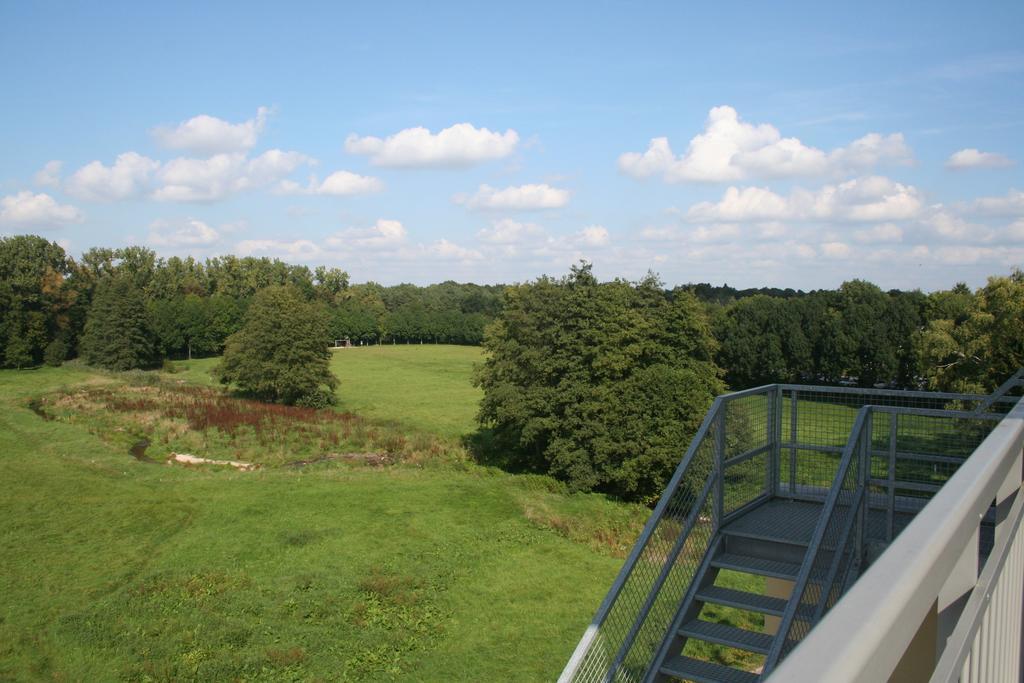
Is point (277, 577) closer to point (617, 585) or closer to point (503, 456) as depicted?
point (617, 585)

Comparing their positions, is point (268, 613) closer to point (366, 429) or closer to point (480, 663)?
point (480, 663)

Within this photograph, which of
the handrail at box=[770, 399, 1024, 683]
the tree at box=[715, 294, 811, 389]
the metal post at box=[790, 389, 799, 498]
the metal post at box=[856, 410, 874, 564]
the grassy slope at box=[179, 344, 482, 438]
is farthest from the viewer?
the tree at box=[715, 294, 811, 389]

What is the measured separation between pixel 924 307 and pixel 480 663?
177 ft

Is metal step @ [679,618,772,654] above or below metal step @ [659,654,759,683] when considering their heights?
above

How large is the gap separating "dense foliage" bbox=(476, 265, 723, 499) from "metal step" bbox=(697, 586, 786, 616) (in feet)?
66.5

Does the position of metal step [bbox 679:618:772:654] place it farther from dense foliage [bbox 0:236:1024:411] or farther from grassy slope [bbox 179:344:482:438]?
grassy slope [bbox 179:344:482:438]

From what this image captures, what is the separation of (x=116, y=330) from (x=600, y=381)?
163ft

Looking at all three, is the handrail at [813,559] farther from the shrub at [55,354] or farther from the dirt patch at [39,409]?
the shrub at [55,354]

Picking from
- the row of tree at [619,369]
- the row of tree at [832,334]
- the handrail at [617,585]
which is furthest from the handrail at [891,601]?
the row of tree at [832,334]

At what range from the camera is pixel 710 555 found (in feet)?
23.8

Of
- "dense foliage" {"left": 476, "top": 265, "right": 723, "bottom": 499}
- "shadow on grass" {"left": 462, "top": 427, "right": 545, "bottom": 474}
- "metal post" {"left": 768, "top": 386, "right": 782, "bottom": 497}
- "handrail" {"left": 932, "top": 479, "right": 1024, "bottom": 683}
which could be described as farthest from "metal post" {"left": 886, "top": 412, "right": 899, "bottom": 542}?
"shadow on grass" {"left": 462, "top": 427, "right": 545, "bottom": 474}

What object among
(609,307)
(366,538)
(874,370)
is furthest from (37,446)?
(874,370)

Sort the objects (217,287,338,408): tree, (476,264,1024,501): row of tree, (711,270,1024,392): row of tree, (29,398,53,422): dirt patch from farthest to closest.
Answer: (711,270,1024,392): row of tree < (217,287,338,408): tree < (29,398,53,422): dirt patch < (476,264,1024,501): row of tree

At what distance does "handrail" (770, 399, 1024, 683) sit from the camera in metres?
0.79
